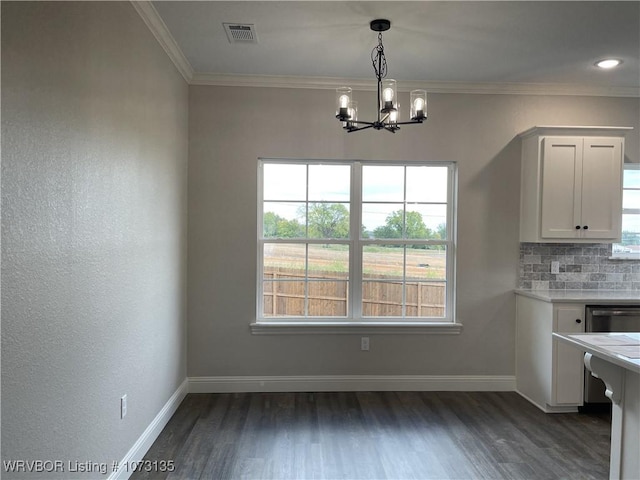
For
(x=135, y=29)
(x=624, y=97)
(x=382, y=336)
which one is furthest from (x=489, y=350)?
(x=135, y=29)

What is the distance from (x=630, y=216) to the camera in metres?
3.74

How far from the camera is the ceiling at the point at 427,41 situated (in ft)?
7.70

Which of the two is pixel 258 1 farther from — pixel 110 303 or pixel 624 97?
pixel 624 97

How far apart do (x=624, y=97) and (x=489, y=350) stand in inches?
102

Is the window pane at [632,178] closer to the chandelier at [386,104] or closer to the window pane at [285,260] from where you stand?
the chandelier at [386,104]

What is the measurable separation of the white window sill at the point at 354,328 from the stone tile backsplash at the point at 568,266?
0.81 m

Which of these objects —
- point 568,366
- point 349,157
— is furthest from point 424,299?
point 349,157

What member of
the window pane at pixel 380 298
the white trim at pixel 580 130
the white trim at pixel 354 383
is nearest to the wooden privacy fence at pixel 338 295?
the window pane at pixel 380 298

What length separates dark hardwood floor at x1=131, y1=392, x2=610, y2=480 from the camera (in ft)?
7.77

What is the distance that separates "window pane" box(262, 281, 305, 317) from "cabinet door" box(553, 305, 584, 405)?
81.6 inches

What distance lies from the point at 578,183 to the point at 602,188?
21 centimetres

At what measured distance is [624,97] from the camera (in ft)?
11.9

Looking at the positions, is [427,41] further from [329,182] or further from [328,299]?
[328,299]

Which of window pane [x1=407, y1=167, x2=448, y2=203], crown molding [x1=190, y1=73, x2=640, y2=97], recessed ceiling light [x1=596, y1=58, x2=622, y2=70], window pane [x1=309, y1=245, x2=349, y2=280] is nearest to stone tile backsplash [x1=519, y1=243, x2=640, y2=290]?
window pane [x1=407, y1=167, x2=448, y2=203]
